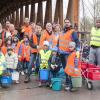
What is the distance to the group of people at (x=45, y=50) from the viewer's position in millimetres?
10625

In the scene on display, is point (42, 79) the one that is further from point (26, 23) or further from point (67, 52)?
point (26, 23)

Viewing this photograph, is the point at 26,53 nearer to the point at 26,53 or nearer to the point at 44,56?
the point at 26,53

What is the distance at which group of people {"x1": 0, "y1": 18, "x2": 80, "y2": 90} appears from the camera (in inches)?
418

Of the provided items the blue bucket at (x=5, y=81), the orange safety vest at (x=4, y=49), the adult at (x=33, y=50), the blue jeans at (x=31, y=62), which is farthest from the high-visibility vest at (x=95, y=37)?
the blue bucket at (x=5, y=81)

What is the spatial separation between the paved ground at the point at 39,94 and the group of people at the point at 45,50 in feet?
1.19

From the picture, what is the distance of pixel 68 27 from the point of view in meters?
10.7

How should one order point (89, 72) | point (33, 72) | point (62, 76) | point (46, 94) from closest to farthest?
point (46, 94) < point (89, 72) < point (62, 76) < point (33, 72)

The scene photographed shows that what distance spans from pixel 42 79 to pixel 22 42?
2.38 meters

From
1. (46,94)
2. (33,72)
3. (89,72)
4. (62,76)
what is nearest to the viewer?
(46,94)

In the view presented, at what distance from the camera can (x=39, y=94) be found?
1010 cm

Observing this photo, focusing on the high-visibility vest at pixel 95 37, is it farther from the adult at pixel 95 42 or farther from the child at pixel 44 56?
the child at pixel 44 56

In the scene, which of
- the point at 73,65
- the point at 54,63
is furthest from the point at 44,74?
the point at 73,65

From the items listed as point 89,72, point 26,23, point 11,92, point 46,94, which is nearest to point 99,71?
point 89,72

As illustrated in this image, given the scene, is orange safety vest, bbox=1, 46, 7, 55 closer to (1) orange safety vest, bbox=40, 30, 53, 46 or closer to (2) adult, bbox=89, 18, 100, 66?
(1) orange safety vest, bbox=40, 30, 53, 46
